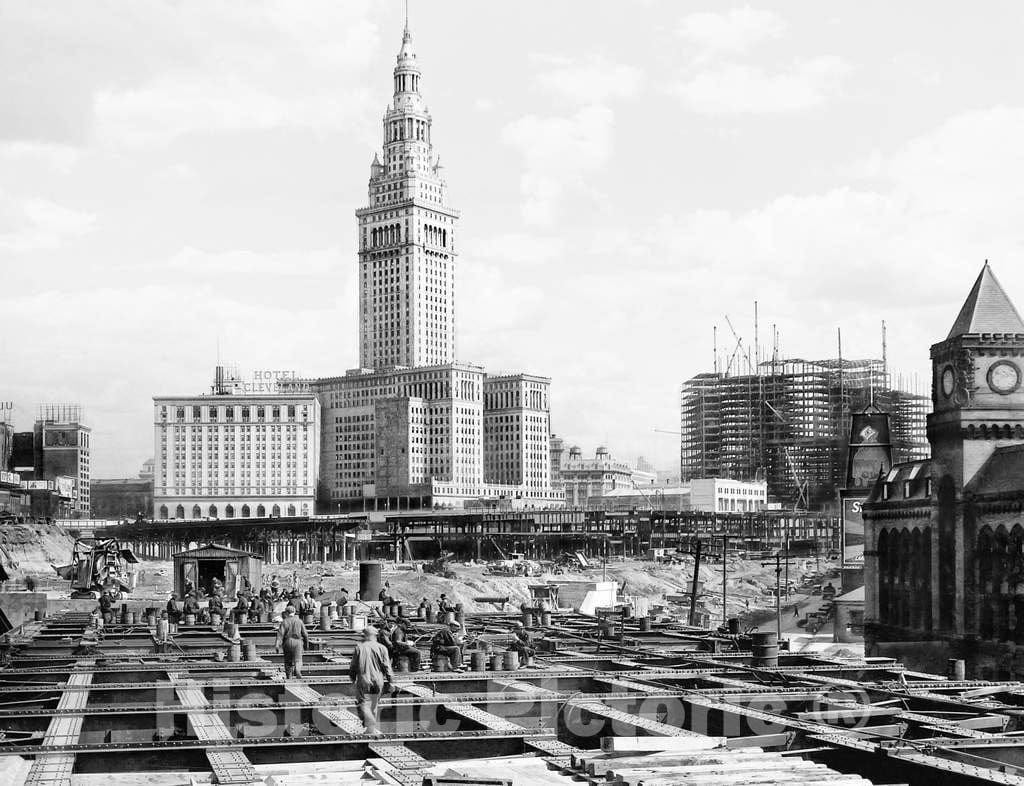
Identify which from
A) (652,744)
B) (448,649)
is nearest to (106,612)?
(448,649)

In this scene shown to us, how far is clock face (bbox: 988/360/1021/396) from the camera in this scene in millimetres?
72812

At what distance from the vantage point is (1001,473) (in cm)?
7031

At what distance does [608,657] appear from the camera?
4112cm

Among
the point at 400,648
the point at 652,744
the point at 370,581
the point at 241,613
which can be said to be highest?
the point at 652,744

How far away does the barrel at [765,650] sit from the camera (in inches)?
1497

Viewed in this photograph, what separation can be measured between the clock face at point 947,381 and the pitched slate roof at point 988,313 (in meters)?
1.92

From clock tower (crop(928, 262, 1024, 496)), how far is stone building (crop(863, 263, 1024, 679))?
6cm

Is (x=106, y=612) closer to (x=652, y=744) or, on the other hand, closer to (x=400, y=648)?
(x=400, y=648)

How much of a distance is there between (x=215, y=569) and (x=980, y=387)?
158 feet

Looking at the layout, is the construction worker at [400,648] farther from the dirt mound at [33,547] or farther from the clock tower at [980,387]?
the dirt mound at [33,547]

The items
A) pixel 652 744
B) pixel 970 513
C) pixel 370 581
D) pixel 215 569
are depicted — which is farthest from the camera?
pixel 215 569

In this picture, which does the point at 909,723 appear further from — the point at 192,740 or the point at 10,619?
the point at 10,619

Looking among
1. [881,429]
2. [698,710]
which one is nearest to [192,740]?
[698,710]

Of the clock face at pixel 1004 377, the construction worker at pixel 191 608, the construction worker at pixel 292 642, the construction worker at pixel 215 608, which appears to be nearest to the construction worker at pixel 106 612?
the construction worker at pixel 191 608
